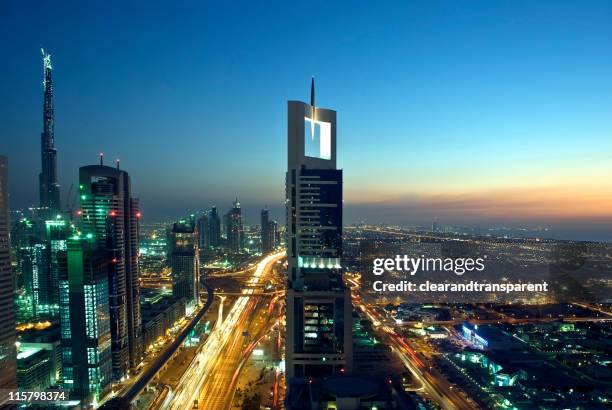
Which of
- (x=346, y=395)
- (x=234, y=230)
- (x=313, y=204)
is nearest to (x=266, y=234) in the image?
(x=234, y=230)

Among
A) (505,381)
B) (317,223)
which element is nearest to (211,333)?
(317,223)

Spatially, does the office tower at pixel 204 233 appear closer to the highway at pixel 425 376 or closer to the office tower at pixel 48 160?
the office tower at pixel 48 160

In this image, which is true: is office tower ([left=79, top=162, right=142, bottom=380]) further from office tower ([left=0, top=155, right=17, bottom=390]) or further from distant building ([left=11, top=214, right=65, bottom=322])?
distant building ([left=11, top=214, right=65, bottom=322])

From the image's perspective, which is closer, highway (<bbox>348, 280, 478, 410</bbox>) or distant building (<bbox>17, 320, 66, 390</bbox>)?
highway (<bbox>348, 280, 478, 410</bbox>)

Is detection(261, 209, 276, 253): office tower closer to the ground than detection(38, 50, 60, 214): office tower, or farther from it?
closer to the ground

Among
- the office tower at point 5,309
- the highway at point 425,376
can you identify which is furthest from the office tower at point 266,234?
the office tower at point 5,309

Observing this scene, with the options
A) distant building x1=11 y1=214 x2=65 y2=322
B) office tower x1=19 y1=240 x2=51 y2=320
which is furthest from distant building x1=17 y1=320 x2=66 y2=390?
office tower x1=19 y1=240 x2=51 y2=320

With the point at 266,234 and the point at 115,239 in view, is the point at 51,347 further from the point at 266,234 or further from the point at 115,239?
the point at 266,234

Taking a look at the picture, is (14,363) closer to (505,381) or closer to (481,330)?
(505,381)
